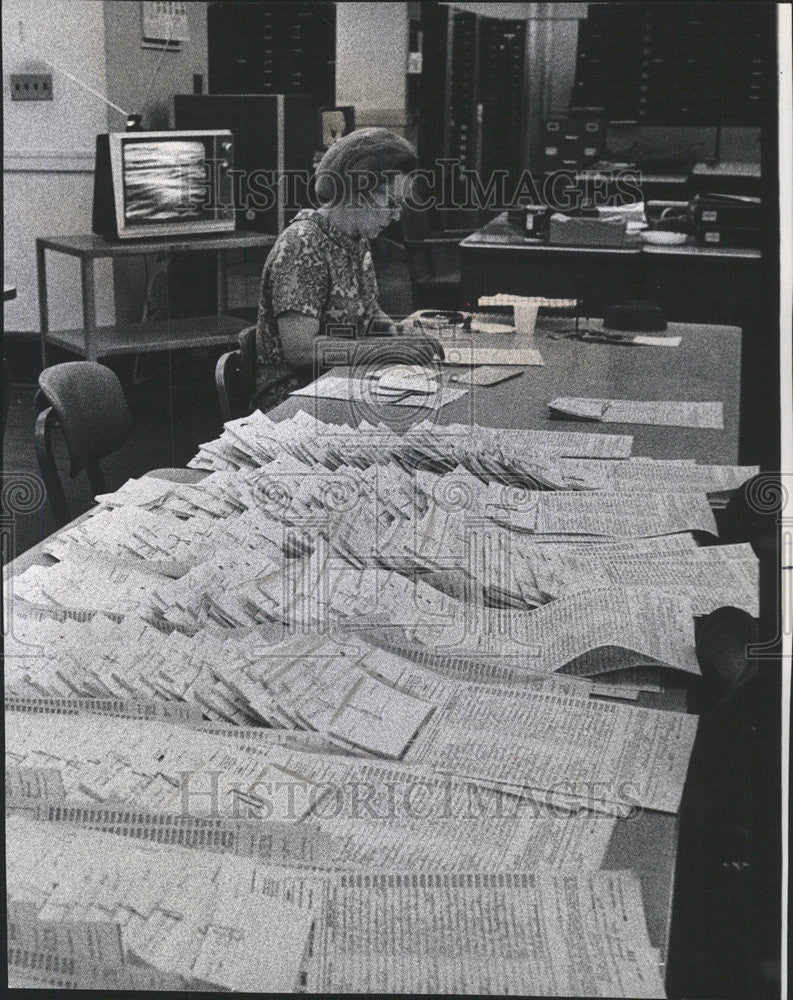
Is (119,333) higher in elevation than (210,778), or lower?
higher

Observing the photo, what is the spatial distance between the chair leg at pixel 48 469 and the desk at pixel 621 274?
2642 mm

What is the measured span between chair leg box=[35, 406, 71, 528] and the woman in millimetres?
842

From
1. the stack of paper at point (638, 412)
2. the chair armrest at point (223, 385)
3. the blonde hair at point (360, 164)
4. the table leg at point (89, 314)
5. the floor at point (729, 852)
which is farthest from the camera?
the table leg at point (89, 314)

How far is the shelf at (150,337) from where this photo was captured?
4.29m

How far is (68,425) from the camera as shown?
213 centimetres

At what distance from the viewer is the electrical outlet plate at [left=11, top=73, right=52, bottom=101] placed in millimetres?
3443

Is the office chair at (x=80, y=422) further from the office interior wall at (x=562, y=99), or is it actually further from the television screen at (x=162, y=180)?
the office interior wall at (x=562, y=99)

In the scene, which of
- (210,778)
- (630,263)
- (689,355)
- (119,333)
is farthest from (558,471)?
(119,333)

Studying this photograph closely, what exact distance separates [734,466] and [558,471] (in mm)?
372

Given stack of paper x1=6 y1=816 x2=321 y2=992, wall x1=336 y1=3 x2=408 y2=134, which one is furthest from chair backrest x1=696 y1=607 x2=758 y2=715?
wall x1=336 y1=3 x2=408 y2=134

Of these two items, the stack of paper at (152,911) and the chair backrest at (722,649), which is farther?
the chair backrest at (722,649)

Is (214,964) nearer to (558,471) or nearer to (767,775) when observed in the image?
(767,775)

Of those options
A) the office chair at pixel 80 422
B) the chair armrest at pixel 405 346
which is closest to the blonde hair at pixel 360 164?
the chair armrest at pixel 405 346

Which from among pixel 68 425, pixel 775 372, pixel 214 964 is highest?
pixel 775 372
